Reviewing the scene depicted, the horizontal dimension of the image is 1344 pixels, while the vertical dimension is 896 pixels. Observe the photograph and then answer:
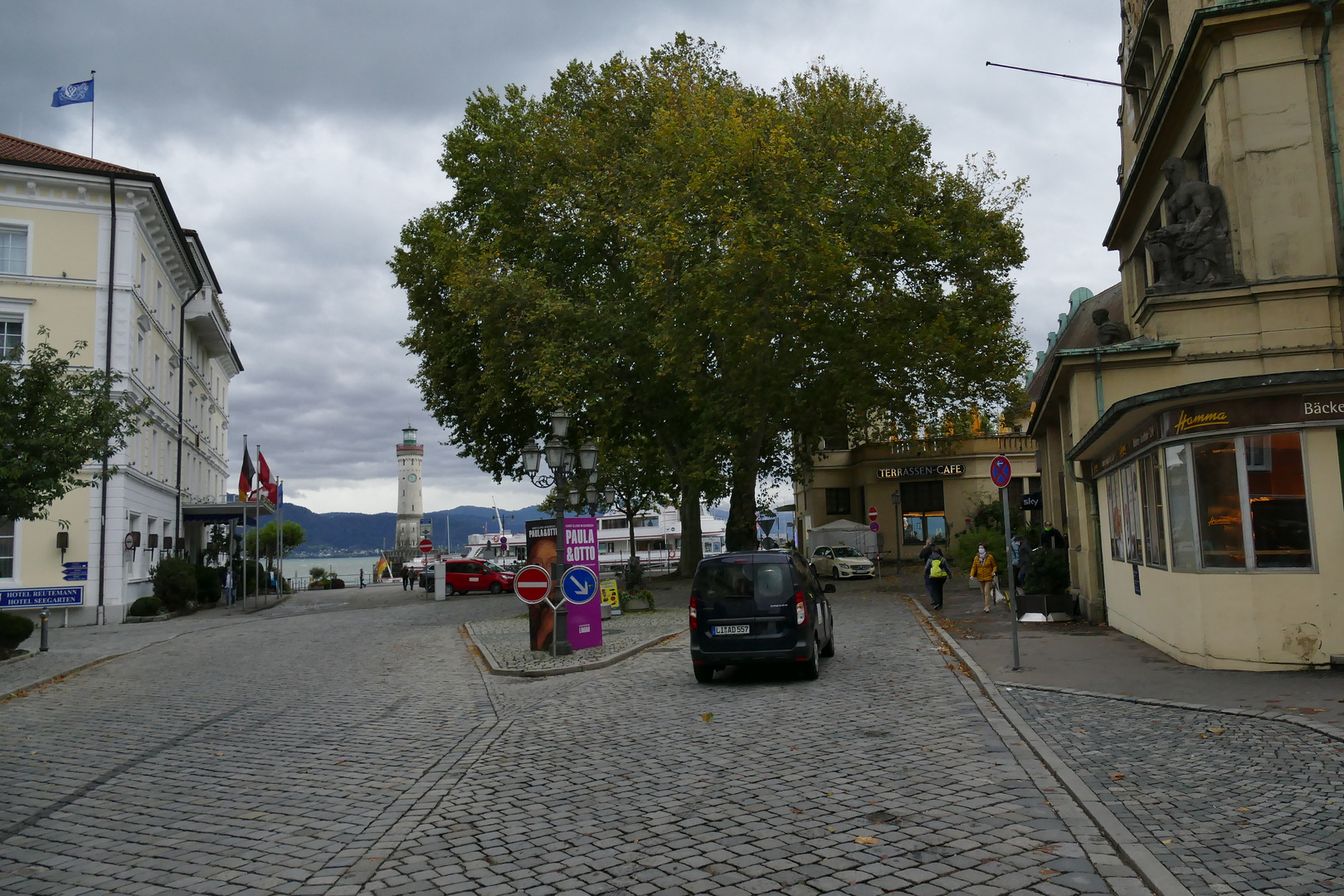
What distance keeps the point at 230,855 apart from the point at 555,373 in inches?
966

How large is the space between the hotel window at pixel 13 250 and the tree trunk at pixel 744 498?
22.4m

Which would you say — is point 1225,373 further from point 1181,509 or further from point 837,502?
point 837,502

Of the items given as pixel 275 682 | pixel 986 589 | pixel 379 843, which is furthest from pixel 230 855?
pixel 986 589

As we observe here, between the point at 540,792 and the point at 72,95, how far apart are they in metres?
34.8

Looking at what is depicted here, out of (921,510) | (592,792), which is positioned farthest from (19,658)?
(921,510)

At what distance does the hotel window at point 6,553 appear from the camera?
1158 inches

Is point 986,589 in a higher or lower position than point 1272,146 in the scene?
lower

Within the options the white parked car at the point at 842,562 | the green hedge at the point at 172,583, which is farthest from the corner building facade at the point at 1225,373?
the green hedge at the point at 172,583

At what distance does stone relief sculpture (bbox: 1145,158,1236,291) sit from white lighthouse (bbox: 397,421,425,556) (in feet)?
329

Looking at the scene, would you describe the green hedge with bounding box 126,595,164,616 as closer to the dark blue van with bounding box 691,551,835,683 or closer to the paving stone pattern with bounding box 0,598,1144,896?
the paving stone pattern with bounding box 0,598,1144,896

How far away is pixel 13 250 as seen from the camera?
100 feet

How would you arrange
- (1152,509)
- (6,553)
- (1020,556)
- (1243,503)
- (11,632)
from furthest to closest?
(6,553) → (1020,556) → (11,632) → (1152,509) → (1243,503)

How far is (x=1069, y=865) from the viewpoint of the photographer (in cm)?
531

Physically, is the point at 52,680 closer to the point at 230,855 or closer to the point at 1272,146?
the point at 230,855
